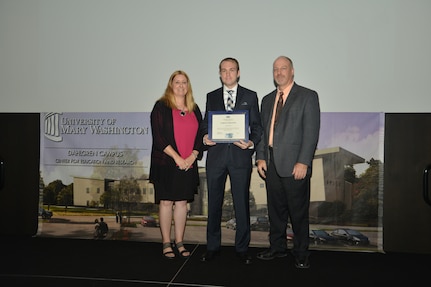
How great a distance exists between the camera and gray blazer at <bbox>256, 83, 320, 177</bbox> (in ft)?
9.29

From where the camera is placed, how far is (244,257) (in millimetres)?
3027

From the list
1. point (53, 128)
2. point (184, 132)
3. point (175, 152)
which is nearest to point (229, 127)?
point (184, 132)

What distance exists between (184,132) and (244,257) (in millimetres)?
1220

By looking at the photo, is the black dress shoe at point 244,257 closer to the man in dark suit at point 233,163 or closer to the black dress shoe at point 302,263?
the man in dark suit at point 233,163

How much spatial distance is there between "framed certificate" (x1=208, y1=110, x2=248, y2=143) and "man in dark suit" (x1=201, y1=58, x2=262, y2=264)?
5 centimetres

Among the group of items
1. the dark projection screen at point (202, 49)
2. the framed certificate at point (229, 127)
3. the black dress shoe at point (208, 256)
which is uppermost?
the dark projection screen at point (202, 49)

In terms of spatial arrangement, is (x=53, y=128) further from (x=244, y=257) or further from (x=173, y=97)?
(x=244, y=257)

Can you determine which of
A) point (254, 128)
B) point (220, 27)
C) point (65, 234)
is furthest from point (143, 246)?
point (220, 27)

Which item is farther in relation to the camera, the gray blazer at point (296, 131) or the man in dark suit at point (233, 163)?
the man in dark suit at point (233, 163)

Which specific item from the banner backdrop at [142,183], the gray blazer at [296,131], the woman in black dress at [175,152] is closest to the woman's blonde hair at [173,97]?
the woman in black dress at [175,152]

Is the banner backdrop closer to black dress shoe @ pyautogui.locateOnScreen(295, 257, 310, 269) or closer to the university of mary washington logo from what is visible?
the university of mary washington logo

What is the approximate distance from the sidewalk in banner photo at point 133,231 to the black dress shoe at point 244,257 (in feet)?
1.76

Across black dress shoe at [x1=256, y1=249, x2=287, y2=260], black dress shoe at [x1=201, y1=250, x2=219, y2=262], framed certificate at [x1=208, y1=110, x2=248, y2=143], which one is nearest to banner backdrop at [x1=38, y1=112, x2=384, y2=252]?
black dress shoe at [x1=256, y1=249, x2=287, y2=260]

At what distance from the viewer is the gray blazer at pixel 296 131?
2830 mm
